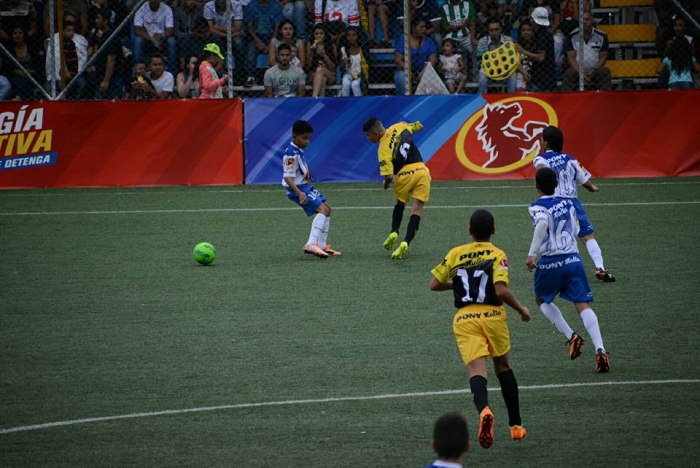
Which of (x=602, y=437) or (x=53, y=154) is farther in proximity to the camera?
(x=53, y=154)

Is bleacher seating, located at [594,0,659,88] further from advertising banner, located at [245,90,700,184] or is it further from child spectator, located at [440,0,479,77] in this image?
child spectator, located at [440,0,479,77]

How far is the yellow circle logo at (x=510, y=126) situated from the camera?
19797 mm

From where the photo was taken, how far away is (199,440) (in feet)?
22.5

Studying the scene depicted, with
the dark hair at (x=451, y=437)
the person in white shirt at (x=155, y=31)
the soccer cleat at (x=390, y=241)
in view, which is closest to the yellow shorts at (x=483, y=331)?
the dark hair at (x=451, y=437)

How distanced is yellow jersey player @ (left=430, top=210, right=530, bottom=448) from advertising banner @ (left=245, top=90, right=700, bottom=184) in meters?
13.1

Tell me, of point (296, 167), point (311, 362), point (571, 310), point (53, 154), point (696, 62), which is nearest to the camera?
point (311, 362)

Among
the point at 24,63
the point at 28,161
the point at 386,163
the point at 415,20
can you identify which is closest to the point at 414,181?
the point at 386,163

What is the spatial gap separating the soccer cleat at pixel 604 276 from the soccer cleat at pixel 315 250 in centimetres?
356

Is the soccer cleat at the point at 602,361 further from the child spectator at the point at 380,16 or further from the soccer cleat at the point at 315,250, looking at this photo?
the child spectator at the point at 380,16

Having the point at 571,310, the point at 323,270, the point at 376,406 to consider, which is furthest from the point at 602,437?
the point at 323,270

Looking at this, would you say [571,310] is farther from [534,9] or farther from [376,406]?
[534,9]

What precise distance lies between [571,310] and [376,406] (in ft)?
12.3

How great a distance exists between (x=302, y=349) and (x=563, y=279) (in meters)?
2.30

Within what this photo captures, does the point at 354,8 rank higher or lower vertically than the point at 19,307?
higher
